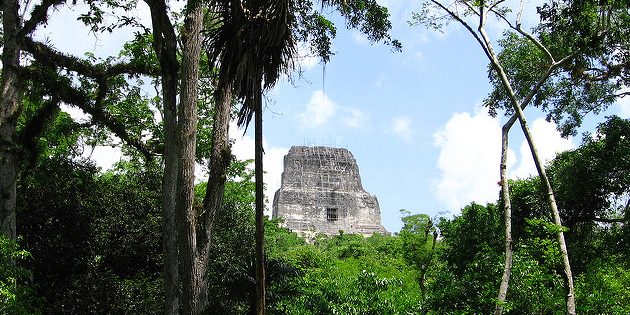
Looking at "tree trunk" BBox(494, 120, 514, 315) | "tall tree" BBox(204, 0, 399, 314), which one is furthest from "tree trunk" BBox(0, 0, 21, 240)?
"tree trunk" BBox(494, 120, 514, 315)

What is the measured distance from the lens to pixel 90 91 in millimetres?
11062

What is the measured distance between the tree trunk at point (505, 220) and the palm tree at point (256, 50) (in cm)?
426

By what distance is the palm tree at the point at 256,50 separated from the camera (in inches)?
192

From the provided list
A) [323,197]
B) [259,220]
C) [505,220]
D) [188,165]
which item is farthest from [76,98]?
[323,197]

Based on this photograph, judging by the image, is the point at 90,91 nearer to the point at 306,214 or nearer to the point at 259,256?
the point at 259,256

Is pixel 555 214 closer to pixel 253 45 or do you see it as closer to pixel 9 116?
pixel 253 45

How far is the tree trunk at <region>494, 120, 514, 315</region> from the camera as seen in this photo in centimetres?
763

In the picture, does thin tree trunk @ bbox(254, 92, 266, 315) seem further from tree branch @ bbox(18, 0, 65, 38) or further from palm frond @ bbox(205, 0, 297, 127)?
tree branch @ bbox(18, 0, 65, 38)

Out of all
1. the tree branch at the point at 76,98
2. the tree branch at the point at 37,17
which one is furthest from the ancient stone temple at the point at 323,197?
the tree branch at the point at 37,17

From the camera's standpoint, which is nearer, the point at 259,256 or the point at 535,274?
the point at 259,256

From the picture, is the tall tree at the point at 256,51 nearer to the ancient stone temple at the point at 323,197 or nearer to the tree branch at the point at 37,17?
the tree branch at the point at 37,17

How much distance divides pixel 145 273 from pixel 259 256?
8.52 metres

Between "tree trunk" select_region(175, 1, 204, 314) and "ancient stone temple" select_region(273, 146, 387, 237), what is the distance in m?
32.6

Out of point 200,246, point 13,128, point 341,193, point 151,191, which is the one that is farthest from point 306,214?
point 200,246
